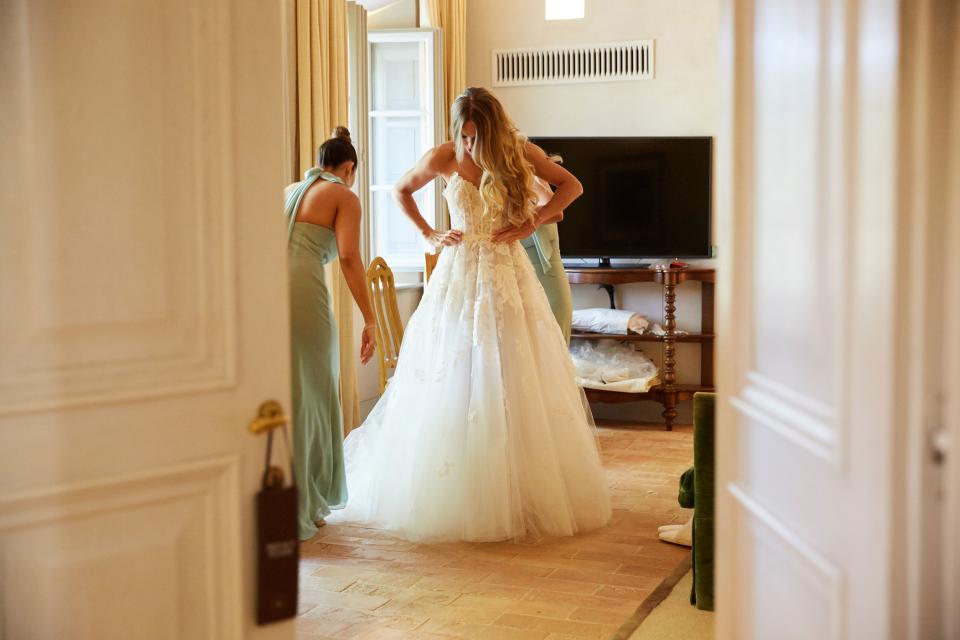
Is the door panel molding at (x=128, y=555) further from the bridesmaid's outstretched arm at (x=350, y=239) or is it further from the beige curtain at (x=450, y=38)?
the beige curtain at (x=450, y=38)

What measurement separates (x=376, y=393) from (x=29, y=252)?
4.86 meters

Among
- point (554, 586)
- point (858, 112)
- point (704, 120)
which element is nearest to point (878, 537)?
point (858, 112)

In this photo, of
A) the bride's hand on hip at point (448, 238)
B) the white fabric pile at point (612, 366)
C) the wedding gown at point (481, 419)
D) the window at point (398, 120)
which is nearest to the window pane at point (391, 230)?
the window at point (398, 120)

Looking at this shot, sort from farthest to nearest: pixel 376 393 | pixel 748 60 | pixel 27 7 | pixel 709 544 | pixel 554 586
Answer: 1. pixel 376 393
2. pixel 554 586
3. pixel 709 544
4. pixel 748 60
5. pixel 27 7

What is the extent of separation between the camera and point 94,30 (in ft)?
4.76

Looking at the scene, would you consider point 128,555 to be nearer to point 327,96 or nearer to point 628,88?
point 327,96

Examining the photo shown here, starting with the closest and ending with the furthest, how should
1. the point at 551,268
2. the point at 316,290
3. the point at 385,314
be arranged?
1. the point at 316,290
2. the point at 551,268
3. the point at 385,314

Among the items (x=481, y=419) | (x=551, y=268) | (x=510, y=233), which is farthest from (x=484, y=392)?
(x=551, y=268)

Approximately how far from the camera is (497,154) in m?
4.02

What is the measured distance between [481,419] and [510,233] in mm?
786

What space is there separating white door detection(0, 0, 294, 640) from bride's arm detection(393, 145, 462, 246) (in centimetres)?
258

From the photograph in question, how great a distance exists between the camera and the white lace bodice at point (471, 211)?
13.5ft

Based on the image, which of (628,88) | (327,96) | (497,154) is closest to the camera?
(497,154)

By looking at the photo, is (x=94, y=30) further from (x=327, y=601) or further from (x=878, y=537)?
(x=327, y=601)
